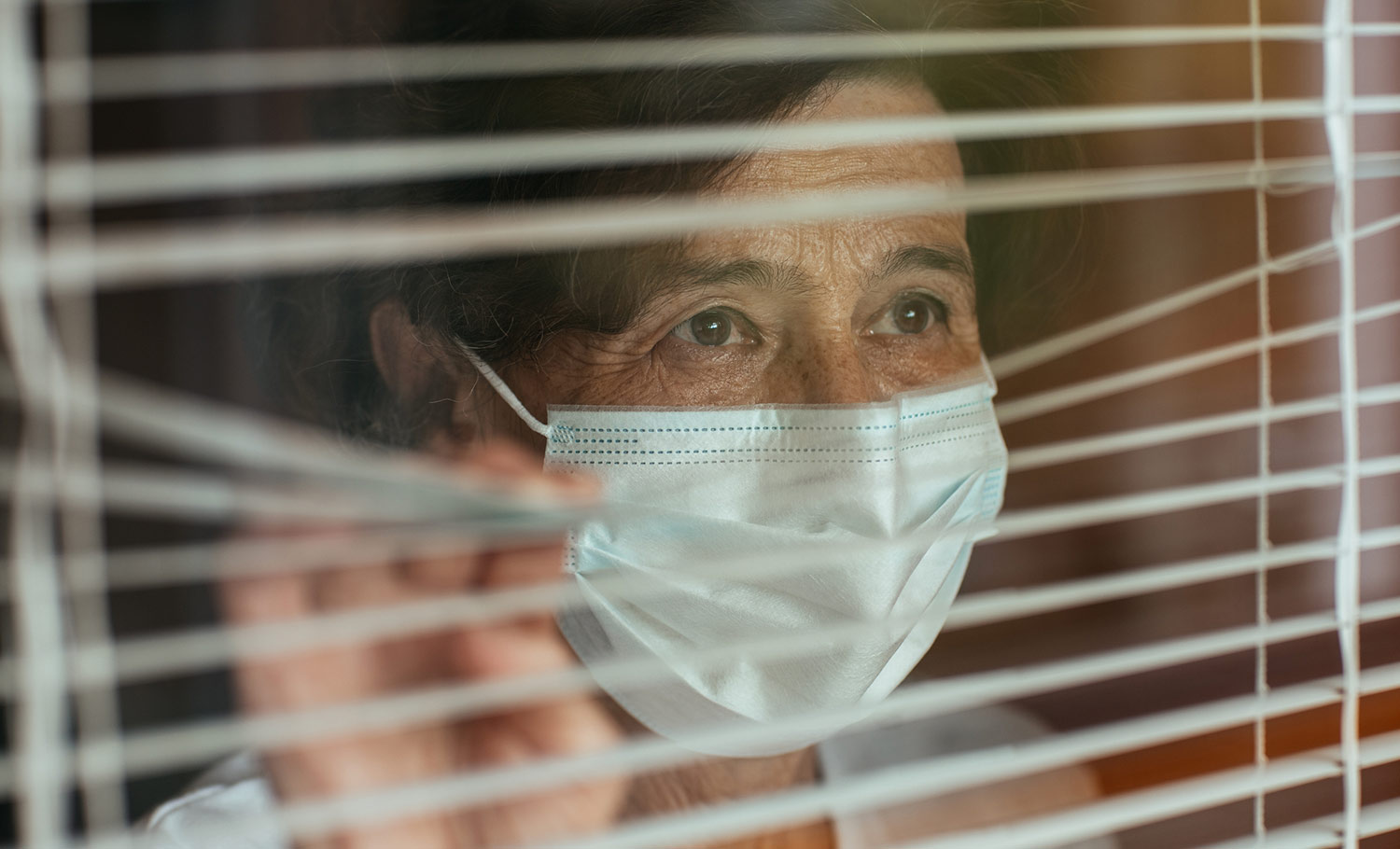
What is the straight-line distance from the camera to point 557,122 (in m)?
0.90

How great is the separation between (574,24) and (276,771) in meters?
0.72

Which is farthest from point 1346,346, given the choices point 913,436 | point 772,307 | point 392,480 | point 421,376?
point 421,376

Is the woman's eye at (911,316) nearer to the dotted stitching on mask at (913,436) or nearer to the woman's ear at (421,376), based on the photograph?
the dotted stitching on mask at (913,436)

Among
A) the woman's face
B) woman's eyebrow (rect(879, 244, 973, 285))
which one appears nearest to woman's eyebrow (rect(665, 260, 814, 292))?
the woman's face

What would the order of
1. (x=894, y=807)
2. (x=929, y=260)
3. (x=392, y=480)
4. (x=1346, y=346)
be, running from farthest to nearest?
(x=894, y=807) → (x=929, y=260) → (x=1346, y=346) → (x=392, y=480)

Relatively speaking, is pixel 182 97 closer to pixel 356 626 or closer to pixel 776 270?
Result: pixel 776 270

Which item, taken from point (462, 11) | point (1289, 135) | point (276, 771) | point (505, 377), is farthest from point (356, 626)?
point (1289, 135)

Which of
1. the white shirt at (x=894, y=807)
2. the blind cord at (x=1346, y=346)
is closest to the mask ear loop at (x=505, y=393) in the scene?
the white shirt at (x=894, y=807)

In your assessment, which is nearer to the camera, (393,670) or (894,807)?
(393,670)

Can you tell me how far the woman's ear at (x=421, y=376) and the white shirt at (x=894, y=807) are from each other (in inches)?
19.7

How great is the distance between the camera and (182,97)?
78.1 inches

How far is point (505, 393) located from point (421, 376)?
0.18 m

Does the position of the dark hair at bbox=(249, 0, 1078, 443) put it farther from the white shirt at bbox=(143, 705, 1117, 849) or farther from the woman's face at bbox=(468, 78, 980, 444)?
the white shirt at bbox=(143, 705, 1117, 849)

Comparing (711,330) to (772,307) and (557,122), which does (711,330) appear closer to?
(772,307)
